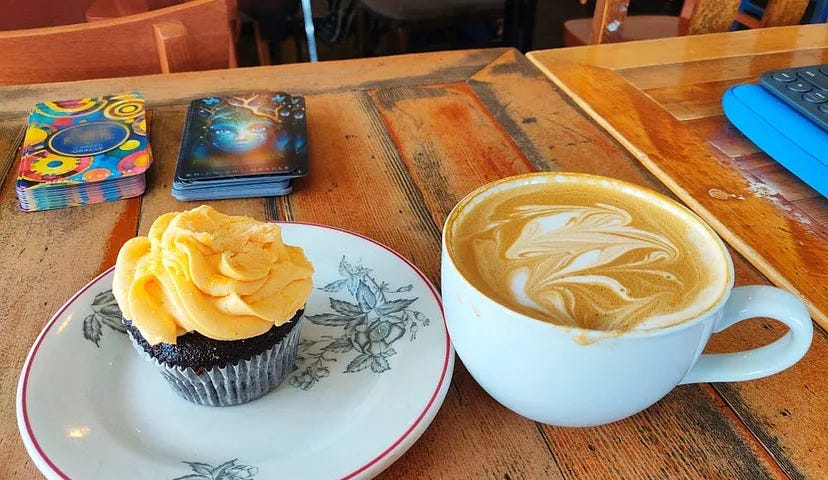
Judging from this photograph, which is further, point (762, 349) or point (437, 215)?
point (437, 215)

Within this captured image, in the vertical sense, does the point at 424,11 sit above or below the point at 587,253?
below

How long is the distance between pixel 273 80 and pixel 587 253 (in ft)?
2.23

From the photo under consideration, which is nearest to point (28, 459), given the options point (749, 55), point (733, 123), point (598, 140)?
point (598, 140)

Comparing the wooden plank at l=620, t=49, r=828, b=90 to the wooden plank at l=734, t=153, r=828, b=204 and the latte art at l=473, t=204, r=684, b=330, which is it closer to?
the wooden plank at l=734, t=153, r=828, b=204

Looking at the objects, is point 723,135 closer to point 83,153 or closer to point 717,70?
point 717,70

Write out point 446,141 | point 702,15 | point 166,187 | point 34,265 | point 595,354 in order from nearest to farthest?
point 595,354
point 34,265
point 166,187
point 446,141
point 702,15

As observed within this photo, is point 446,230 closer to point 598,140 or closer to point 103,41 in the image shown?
point 598,140

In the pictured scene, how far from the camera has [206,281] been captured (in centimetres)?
47

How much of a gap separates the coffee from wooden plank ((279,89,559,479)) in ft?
0.35

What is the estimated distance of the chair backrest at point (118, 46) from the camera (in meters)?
0.99

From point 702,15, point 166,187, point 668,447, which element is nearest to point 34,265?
point 166,187

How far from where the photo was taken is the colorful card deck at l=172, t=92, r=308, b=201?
72 cm

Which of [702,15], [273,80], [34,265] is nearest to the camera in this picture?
[34,265]

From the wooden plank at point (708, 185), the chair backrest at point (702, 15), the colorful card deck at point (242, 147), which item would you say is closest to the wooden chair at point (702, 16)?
the chair backrest at point (702, 15)
